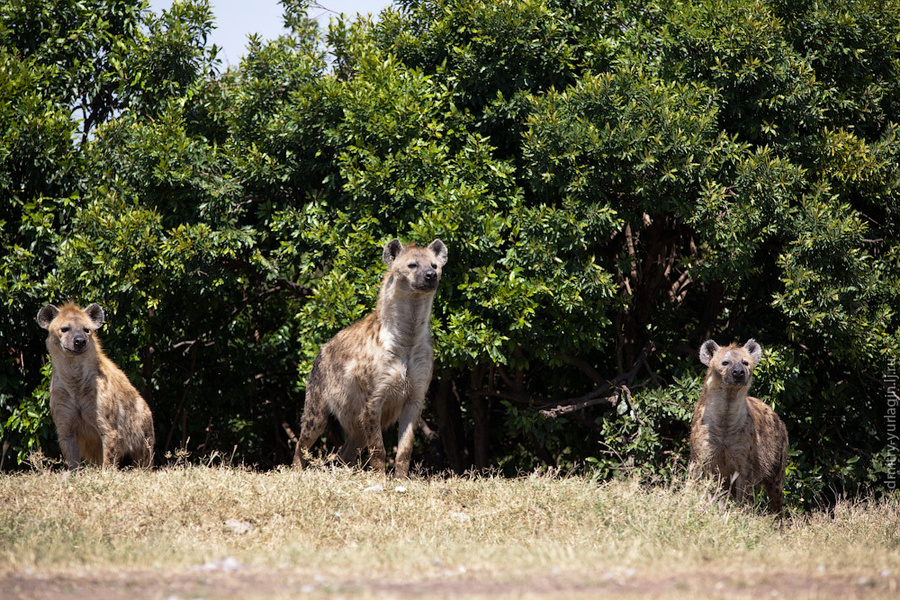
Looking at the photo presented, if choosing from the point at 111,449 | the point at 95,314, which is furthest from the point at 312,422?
the point at 95,314

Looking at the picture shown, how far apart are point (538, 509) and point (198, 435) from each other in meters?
7.50

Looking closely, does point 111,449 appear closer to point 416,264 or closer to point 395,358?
point 395,358

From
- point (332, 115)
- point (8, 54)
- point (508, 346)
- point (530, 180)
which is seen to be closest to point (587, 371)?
point (508, 346)

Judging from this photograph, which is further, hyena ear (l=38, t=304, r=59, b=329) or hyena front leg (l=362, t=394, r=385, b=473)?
hyena ear (l=38, t=304, r=59, b=329)

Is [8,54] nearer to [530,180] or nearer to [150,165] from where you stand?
[150,165]

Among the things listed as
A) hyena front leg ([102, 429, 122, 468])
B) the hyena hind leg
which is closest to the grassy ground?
hyena front leg ([102, 429, 122, 468])

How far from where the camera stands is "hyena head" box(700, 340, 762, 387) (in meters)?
8.51

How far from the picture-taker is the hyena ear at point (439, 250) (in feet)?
28.9

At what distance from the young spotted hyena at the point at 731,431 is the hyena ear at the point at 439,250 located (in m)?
2.78

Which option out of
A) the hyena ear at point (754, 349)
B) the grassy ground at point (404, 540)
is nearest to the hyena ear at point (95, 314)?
the grassy ground at point (404, 540)

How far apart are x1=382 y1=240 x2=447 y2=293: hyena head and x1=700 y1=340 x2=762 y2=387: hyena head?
269 cm

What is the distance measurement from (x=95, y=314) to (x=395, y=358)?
3087mm

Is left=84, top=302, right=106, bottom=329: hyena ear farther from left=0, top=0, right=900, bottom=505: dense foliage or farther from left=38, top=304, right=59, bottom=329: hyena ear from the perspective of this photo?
left=0, top=0, right=900, bottom=505: dense foliage

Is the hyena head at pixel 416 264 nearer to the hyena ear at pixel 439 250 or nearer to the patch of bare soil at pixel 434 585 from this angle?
the hyena ear at pixel 439 250
